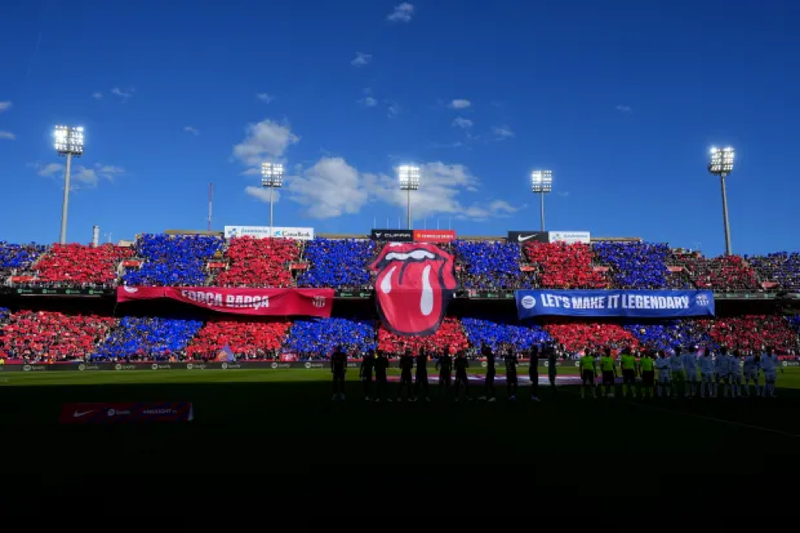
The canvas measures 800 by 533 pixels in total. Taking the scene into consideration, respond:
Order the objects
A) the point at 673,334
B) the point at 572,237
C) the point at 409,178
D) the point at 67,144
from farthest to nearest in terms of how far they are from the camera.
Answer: the point at 409,178, the point at 572,237, the point at 67,144, the point at 673,334

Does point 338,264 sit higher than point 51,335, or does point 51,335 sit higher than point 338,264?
point 338,264

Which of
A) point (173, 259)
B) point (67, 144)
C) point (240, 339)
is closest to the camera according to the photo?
point (240, 339)

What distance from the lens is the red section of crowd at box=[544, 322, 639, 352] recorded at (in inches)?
1828

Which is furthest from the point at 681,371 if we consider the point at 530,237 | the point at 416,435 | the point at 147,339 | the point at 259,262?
the point at 530,237

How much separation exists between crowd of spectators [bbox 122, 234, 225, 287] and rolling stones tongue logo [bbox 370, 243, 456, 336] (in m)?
18.5

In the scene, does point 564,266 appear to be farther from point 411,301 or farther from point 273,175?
point 273,175

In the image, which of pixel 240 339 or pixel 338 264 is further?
pixel 338 264

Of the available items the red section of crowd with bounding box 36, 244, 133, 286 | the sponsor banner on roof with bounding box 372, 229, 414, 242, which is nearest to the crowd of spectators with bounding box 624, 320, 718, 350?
the sponsor banner on roof with bounding box 372, 229, 414, 242

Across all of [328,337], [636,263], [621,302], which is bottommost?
[328,337]

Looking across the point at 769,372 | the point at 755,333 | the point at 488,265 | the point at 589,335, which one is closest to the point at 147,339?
the point at 488,265

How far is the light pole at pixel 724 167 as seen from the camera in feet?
213

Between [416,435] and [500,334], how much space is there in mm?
37688

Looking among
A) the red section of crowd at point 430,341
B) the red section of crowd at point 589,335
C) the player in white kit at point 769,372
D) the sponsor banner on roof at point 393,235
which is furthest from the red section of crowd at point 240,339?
the player in white kit at point 769,372

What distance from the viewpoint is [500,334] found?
157ft
